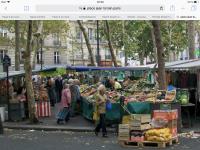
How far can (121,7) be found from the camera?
28.5ft

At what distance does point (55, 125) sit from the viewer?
23.3 metres

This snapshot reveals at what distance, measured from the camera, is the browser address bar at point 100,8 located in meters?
8.53

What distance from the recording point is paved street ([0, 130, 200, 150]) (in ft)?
53.3

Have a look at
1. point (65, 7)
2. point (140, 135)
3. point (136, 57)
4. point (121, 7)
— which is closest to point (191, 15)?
point (121, 7)

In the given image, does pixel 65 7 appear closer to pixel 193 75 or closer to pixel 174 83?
pixel 193 75

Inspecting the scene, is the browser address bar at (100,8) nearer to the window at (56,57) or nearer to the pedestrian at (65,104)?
the pedestrian at (65,104)

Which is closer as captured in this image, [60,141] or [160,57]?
[60,141]

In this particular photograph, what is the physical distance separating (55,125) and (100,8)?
1521cm

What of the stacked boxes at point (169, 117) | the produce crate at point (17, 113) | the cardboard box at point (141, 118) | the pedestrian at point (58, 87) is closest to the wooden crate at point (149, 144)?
the stacked boxes at point (169, 117)

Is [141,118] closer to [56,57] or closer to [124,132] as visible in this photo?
[124,132]

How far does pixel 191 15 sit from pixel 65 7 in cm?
189

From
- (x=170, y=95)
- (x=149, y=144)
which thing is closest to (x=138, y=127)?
(x=149, y=144)

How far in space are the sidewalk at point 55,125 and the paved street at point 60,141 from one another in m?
0.77

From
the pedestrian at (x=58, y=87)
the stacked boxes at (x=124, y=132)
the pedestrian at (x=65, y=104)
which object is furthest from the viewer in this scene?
the pedestrian at (x=58, y=87)
